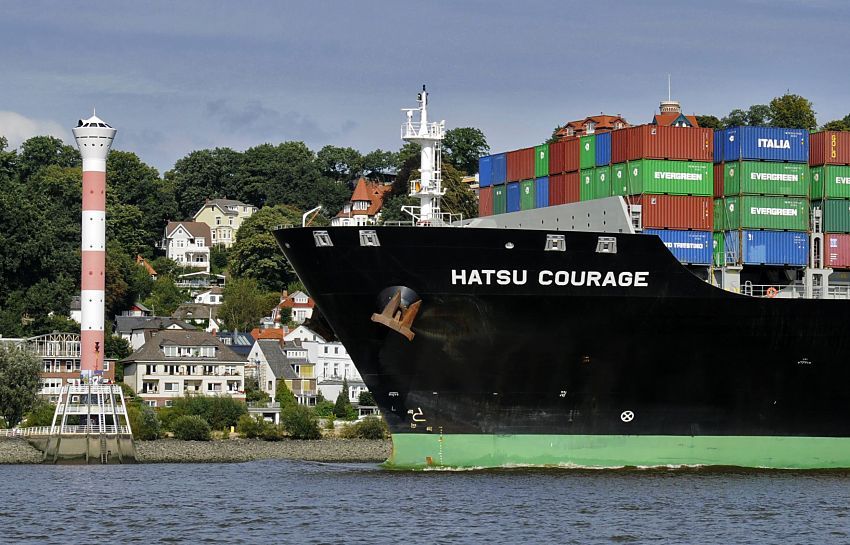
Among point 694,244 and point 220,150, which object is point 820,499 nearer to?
point 694,244

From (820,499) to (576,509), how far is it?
8.61 m

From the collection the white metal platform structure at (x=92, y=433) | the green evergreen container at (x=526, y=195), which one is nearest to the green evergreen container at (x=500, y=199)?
the green evergreen container at (x=526, y=195)

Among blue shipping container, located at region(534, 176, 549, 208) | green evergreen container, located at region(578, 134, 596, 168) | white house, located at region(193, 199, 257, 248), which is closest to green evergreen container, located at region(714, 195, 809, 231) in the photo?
green evergreen container, located at region(578, 134, 596, 168)

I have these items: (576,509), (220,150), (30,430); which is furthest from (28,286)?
(576,509)

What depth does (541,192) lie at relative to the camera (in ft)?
199

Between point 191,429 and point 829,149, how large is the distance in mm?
43874

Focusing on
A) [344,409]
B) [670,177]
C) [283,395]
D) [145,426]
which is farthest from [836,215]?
[283,395]

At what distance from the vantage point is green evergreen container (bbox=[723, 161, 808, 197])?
2188 inches

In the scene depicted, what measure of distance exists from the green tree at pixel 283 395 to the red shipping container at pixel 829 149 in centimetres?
5464

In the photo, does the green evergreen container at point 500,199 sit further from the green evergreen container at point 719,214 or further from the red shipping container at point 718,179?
the green evergreen container at point 719,214

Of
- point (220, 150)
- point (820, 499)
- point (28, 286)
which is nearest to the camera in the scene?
point (820, 499)

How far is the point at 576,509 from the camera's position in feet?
149

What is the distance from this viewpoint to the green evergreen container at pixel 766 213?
5525cm

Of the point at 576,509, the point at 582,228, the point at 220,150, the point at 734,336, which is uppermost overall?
the point at 220,150
